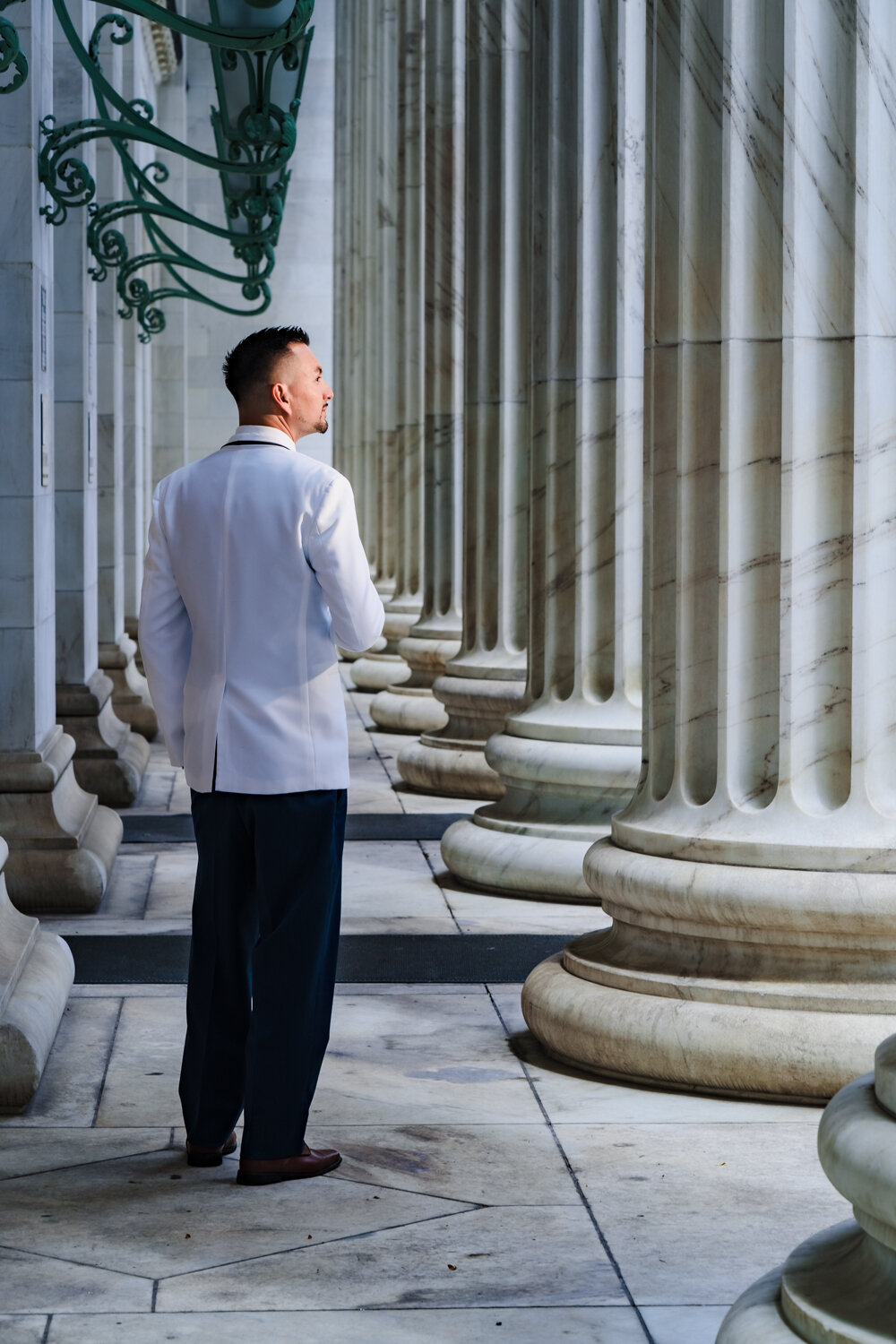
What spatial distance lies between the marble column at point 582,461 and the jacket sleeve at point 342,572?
14.9 ft

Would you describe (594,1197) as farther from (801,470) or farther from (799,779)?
(801,470)

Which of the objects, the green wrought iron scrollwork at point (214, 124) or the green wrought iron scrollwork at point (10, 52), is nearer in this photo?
the green wrought iron scrollwork at point (10, 52)

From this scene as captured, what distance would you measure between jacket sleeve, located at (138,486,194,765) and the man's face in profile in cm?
45

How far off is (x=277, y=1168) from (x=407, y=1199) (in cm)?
38

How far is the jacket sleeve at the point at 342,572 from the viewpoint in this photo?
518cm

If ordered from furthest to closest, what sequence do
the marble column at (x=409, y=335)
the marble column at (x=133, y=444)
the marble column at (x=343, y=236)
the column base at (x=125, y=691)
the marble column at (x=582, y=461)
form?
the marble column at (x=343, y=236) < the marble column at (x=133, y=444) < the marble column at (x=409, y=335) < the column base at (x=125, y=691) < the marble column at (x=582, y=461)

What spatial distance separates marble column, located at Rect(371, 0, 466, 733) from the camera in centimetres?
1582

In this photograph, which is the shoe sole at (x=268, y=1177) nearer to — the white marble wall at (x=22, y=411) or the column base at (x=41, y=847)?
the column base at (x=41, y=847)

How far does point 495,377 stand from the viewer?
1279 cm

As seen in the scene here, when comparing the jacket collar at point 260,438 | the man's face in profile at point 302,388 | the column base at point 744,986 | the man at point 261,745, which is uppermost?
the man's face in profile at point 302,388

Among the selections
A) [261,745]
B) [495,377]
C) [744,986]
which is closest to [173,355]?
[495,377]

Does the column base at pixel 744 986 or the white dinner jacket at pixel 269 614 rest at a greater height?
the white dinner jacket at pixel 269 614

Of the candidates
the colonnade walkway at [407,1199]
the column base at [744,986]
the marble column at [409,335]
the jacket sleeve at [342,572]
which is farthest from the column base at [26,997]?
the marble column at [409,335]

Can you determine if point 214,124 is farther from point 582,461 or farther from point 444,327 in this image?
point 582,461
